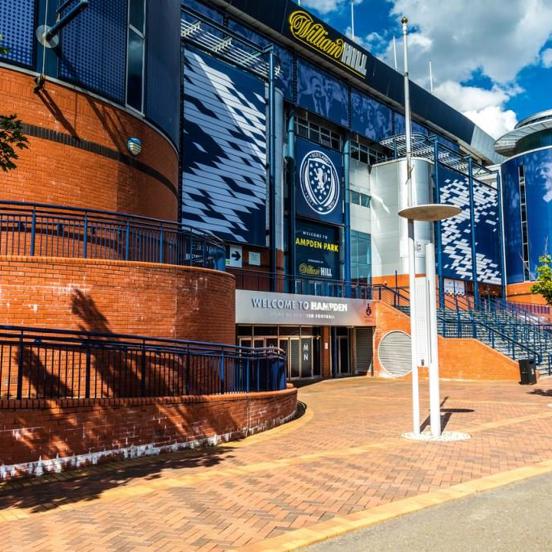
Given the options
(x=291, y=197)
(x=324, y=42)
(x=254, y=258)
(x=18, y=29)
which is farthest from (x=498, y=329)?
(x=18, y=29)

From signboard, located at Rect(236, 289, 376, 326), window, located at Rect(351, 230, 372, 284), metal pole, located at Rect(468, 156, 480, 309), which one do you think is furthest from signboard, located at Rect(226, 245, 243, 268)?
metal pole, located at Rect(468, 156, 480, 309)

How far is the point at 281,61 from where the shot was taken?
30.8 meters

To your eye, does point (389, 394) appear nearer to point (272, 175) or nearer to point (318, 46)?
point (272, 175)

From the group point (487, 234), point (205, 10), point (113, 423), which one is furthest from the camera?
point (487, 234)

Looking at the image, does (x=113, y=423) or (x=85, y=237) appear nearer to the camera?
(x=113, y=423)

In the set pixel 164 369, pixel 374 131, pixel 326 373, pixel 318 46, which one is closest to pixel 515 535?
pixel 164 369

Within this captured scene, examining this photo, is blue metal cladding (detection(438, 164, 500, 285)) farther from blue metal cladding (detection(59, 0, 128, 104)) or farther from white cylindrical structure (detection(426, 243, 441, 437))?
white cylindrical structure (detection(426, 243, 441, 437))

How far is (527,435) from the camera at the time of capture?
10.4 meters

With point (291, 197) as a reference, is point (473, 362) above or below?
below

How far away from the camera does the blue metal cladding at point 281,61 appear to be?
2916 cm

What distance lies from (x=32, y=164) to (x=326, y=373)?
16731mm

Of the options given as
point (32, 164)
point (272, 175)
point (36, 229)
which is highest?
point (272, 175)

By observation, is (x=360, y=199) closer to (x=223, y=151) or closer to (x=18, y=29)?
(x=223, y=151)

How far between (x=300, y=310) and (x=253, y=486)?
1551cm
